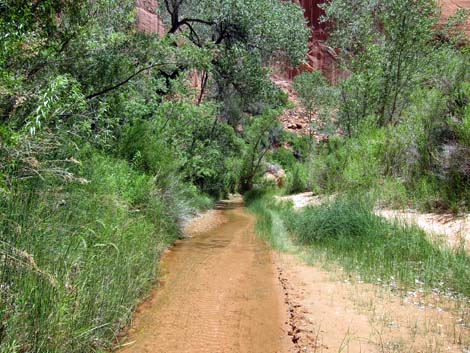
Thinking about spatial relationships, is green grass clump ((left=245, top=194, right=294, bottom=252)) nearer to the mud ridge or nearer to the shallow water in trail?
the shallow water in trail

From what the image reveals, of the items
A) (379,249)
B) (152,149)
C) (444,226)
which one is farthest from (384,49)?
(379,249)

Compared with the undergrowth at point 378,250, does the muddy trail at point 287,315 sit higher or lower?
lower

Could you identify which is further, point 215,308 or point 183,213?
point 183,213

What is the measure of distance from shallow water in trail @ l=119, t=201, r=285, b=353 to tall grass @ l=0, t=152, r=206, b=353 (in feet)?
1.09

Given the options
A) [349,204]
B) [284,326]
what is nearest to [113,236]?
[284,326]

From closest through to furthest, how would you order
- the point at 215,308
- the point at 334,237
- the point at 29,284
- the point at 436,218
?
the point at 29,284 < the point at 215,308 < the point at 436,218 < the point at 334,237

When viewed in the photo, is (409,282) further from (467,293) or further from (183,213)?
(183,213)

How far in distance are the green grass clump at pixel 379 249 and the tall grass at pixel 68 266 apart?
338 cm

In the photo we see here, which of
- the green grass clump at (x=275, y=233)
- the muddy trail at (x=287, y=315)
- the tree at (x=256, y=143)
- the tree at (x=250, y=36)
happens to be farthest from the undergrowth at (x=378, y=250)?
the tree at (x=256, y=143)

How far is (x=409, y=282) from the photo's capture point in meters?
4.93

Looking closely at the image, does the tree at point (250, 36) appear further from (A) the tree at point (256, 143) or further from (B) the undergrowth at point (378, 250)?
(A) the tree at point (256, 143)

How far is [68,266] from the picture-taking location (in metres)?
3.19

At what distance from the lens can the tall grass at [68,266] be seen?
2570 millimetres

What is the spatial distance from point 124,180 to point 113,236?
1890 mm
